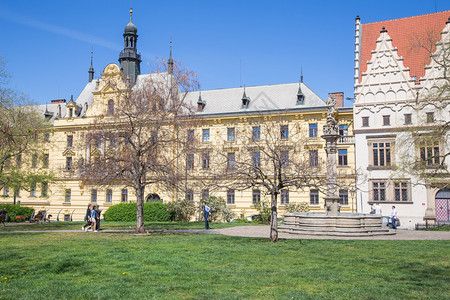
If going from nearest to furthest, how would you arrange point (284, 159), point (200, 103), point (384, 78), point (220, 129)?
point (284, 159), point (384, 78), point (220, 129), point (200, 103)

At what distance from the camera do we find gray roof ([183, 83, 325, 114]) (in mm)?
42678

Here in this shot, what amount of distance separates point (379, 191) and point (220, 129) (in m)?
17.2

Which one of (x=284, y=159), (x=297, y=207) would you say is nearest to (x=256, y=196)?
(x=297, y=207)

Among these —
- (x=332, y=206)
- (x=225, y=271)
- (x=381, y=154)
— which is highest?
(x=381, y=154)

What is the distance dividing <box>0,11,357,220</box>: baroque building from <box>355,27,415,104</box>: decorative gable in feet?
8.23

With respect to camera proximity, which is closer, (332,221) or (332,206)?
(332,221)

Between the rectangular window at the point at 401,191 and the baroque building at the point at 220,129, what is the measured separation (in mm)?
3883

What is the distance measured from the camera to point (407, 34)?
140 feet

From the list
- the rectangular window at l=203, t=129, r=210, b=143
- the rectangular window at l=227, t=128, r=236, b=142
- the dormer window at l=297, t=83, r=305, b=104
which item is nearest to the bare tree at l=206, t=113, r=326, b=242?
the dormer window at l=297, t=83, r=305, b=104

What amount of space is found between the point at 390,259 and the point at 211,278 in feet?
20.3

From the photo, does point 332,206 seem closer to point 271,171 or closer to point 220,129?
point 271,171

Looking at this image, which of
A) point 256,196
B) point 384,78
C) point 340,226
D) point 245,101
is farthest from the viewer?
point 245,101

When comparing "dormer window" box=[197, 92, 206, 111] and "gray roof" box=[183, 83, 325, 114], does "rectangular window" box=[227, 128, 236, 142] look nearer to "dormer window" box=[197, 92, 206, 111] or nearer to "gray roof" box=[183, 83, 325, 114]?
"gray roof" box=[183, 83, 325, 114]

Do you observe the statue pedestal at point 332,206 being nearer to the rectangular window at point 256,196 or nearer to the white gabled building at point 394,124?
the white gabled building at point 394,124
